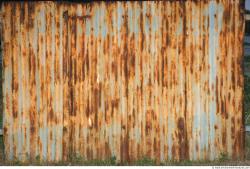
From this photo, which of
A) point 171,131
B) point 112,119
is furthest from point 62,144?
point 171,131

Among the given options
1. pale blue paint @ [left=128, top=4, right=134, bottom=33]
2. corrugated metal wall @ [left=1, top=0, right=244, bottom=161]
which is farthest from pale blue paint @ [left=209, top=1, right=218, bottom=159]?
pale blue paint @ [left=128, top=4, right=134, bottom=33]

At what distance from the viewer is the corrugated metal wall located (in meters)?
7.71

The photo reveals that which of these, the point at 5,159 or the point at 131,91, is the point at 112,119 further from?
the point at 5,159

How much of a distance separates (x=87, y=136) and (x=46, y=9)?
9.40 ft

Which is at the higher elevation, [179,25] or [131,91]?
[179,25]

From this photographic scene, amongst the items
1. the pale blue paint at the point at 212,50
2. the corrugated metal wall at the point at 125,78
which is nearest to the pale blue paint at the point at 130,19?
the corrugated metal wall at the point at 125,78

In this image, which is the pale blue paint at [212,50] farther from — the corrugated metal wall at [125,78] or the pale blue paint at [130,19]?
the pale blue paint at [130,19]

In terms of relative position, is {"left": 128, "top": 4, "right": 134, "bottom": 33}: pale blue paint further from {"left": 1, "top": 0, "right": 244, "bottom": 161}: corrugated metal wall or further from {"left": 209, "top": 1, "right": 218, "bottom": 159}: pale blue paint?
{"left": 209, "top": 1, "right": 218, "bottom": 159}: pale blue paint

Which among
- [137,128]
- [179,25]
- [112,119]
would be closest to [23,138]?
[112,119]

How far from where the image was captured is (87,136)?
7.85m

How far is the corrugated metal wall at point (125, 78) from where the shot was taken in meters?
7.71

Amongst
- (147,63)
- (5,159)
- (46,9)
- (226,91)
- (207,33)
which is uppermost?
(46,9)

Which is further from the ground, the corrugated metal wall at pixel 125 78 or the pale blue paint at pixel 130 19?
the pale blue paint at pixel 130 19

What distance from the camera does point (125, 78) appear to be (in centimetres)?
777
